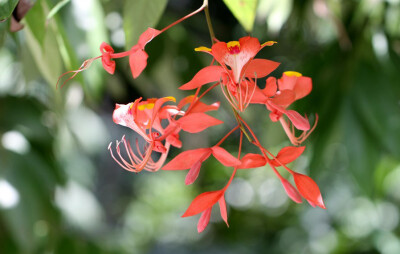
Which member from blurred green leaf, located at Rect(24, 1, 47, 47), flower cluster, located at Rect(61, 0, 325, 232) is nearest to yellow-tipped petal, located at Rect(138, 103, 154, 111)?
flower cluster, located at Rect(61, 0, 325, 232)

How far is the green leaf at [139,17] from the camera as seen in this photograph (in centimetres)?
41

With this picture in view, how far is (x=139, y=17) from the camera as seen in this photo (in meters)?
0.41

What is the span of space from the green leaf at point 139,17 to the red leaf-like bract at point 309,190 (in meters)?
0.16

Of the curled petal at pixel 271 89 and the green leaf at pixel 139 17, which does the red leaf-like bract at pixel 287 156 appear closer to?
the curled petal at pixel 271 89

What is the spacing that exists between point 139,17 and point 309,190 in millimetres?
177

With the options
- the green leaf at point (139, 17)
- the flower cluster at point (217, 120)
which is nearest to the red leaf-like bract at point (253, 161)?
the flower cluster at point (217, 120)

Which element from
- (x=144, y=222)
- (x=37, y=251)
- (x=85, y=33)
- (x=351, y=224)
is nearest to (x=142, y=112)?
(x=85, y=33)

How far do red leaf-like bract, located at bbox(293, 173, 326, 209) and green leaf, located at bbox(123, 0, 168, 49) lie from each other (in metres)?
0.16

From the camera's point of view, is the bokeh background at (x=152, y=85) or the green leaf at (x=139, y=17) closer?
the green leaf at (x=139, y=17)

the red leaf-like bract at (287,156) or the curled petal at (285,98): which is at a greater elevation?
the curled petal at (285,98)

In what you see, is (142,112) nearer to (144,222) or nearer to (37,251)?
(37,251)

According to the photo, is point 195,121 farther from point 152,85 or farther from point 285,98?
point 152,85

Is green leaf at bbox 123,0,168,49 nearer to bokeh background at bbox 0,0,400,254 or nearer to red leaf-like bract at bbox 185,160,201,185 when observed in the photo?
Answer: bokeh background at bbox 0,0,400,254

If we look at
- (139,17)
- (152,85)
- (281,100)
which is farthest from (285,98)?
(152,85)
